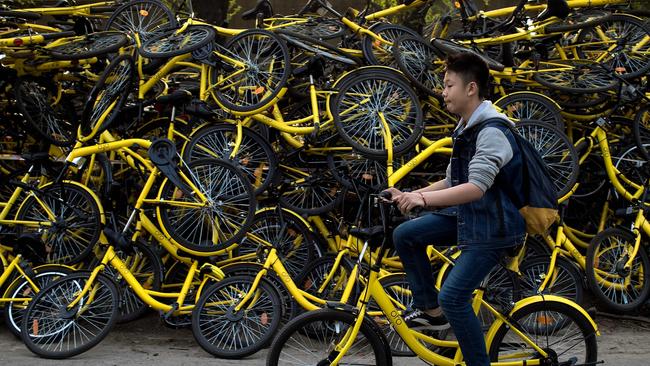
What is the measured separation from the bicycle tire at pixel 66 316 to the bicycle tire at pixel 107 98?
162 cm

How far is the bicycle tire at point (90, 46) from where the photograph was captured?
8.80 m

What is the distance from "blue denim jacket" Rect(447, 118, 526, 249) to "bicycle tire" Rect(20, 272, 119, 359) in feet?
10.4

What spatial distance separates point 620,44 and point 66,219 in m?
5.98

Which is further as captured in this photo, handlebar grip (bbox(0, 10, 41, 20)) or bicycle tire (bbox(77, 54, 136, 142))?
handlebar grip (bbox(0, 10, 41, 20))

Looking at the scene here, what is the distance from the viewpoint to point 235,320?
22.9 ft

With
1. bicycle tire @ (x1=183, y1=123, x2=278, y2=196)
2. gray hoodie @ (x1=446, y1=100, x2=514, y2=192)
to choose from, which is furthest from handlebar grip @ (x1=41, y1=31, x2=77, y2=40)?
gray hoodie @ (x1=446, y1=100, x2=514, y2=192)

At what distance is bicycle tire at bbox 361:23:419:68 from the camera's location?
8.98m

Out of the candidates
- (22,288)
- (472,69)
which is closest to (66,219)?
(22,288)

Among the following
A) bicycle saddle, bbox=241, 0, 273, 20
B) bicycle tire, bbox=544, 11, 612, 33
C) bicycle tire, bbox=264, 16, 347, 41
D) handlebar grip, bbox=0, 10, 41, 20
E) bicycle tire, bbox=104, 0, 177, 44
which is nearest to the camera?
bicycle tire, bbox=544, 11, 612, 33

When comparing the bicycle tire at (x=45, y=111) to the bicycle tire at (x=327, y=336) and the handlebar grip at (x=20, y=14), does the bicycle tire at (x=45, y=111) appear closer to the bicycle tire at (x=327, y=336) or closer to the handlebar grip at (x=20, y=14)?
the handlebar grip at (x=20, y=14)

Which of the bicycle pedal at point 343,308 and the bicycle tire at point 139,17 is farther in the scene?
the bicycle tire at point 139,17

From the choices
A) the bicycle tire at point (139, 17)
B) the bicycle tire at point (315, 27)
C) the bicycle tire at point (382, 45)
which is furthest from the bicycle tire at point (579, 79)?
the bicycle tire at point (139, 17)

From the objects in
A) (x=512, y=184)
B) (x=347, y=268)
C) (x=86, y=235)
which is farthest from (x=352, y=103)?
(x=512, y=184)

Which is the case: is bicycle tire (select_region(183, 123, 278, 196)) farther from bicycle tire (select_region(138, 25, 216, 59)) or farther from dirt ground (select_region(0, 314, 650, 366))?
dirt ground (select_region(0, 314, 650, 366))
